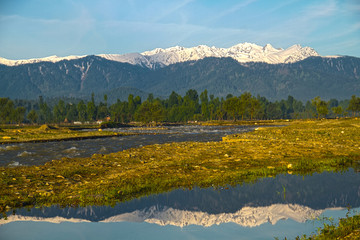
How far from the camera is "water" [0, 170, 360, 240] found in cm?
1230

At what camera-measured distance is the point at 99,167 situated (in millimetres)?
24500

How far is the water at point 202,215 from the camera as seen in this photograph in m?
12.3

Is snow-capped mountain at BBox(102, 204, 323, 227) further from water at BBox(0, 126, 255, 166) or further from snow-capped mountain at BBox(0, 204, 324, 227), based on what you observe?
water at BBox(0, 126, 255, 166)

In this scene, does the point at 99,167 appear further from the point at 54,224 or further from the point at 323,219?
the point at 323,219

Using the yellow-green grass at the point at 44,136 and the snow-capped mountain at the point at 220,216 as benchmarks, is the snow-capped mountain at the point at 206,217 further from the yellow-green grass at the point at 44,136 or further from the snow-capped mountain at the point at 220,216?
the yellow-green grass at the point at 44,136

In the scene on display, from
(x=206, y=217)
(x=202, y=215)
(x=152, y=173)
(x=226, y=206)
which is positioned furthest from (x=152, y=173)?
(x=206, y=217)

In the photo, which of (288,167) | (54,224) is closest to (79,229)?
(54,224)

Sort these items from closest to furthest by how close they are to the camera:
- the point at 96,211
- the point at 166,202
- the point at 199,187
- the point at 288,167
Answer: the point at 96,211 → the point at 166,202 → the point at 199,187 → the point at 288,167

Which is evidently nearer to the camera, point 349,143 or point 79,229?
point 79,229

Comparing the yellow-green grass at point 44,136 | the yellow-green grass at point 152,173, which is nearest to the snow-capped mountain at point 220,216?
the yellow-green grass at point 152,173

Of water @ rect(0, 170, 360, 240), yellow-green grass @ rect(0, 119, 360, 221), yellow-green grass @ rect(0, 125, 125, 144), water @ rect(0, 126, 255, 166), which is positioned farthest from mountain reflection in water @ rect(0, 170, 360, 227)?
yellow-green grass @ rect(0, 125, 125, 144)

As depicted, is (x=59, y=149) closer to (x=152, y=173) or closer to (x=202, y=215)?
(x=152, y=173)

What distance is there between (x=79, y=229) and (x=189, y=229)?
420cm

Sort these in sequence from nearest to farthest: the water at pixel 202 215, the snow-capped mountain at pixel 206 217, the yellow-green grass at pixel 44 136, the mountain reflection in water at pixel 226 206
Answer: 1. the water at pixel 202 215
2. the snow-capped mountain at pixel 206 217
3. the mountain reflection in water at pixel 226 206
4. the yellow-green grass at pixel 44 136
